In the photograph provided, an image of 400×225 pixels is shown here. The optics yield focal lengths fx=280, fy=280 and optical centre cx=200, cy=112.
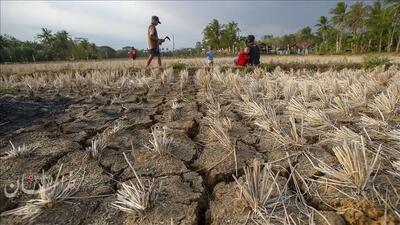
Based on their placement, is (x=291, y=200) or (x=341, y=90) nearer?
(x=291, y=200)

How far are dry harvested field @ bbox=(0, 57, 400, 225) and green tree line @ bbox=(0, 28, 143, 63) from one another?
39581 mm

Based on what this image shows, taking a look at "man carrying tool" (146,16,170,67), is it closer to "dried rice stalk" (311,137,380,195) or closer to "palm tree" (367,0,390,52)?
"dried rice stalk" (311,137,380,195)

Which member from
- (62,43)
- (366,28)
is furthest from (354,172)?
(62,43)

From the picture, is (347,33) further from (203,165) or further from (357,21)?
(203,165)

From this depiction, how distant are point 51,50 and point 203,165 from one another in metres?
53.2

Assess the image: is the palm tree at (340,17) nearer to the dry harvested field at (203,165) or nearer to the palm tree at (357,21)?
the palm tree at (357,21)

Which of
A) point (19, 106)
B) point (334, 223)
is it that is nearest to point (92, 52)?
point (19, 106)

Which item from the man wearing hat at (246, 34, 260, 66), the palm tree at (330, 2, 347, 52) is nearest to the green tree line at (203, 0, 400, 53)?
the palm tree at (330, 2, 347, 52)

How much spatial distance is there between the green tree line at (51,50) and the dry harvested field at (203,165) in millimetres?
39581

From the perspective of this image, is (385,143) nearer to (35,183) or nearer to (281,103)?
(281,103)

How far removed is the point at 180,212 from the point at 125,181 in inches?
17.8

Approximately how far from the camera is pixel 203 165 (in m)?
1.81

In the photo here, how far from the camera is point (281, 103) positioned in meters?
3.05

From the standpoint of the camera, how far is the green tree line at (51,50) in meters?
40.4
